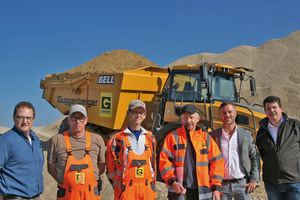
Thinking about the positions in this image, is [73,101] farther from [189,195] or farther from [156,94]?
[189,195]

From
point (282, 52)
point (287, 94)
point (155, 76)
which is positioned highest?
point (282, 52)

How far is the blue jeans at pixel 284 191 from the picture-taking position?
305 centimetres

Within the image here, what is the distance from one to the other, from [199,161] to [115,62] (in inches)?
288

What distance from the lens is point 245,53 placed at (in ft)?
161

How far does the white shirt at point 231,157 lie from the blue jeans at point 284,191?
0.39 metres

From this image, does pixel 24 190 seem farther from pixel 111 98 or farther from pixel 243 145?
pixel 111 98

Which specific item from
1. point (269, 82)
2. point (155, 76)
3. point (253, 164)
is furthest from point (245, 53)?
point (253, 164)

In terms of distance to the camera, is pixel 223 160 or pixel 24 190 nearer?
pixel 24 190

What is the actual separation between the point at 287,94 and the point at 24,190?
26.1 metres

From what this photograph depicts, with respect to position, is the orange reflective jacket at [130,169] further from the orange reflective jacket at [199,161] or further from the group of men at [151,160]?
the orange reflective jacket at [199,161]

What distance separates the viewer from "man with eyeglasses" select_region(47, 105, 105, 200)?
296cm

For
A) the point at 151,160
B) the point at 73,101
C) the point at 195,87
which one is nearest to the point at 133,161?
the point at 151,160

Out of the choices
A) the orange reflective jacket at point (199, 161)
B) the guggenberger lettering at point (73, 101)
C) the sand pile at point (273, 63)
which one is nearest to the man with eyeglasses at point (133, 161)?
the orange reflective jacket at point (199, 161)

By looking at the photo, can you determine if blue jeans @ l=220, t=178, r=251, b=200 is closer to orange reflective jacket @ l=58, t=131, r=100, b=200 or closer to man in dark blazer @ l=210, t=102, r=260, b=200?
man in dark blazer @ l=210, t=102, r=260, b=200
